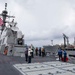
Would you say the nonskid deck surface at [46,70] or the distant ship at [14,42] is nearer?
the nonskid deck surface at [46,70]

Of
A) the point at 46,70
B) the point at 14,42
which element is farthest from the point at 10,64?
the point at 14,42

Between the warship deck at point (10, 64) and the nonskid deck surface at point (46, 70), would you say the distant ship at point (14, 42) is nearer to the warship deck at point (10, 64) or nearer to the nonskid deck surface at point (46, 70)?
the warship deck at point (10, 64)

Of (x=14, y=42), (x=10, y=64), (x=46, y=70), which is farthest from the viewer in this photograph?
(x=14, y=42)

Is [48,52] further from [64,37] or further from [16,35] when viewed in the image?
[64,37]

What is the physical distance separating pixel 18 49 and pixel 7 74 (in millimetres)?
16781

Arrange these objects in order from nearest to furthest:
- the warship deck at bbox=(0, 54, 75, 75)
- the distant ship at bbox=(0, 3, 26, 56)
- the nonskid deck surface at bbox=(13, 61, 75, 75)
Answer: the nonskid deck surface at bbox=(13, 61, 75, 75), the warship deck at bbox=(0, 54, 75, 75), the distant ship at bbox=(0, 3, 26, 56)

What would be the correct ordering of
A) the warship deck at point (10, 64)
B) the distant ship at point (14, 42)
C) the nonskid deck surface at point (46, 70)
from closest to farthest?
the nonskid deck surface at point (46, 70) < the warship deck at point (10, 64) < the distant ship at point (14, 42)

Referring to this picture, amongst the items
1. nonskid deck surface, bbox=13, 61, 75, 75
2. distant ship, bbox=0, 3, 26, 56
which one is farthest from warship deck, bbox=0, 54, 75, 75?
distant ship, bbox=0, 3, 26, 56

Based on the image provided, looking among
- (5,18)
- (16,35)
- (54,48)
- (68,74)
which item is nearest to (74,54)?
(54,48)

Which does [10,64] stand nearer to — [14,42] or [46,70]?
[46,70]

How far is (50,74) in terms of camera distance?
845cm

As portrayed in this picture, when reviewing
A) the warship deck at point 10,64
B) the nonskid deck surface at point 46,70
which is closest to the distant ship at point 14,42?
the warship deck at point 10,64

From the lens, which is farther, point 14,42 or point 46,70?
point 14,42

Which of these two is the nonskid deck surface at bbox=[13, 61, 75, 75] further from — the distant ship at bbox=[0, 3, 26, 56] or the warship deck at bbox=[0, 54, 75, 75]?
the distant ship at bbox=[0, 3, 26, 56]
